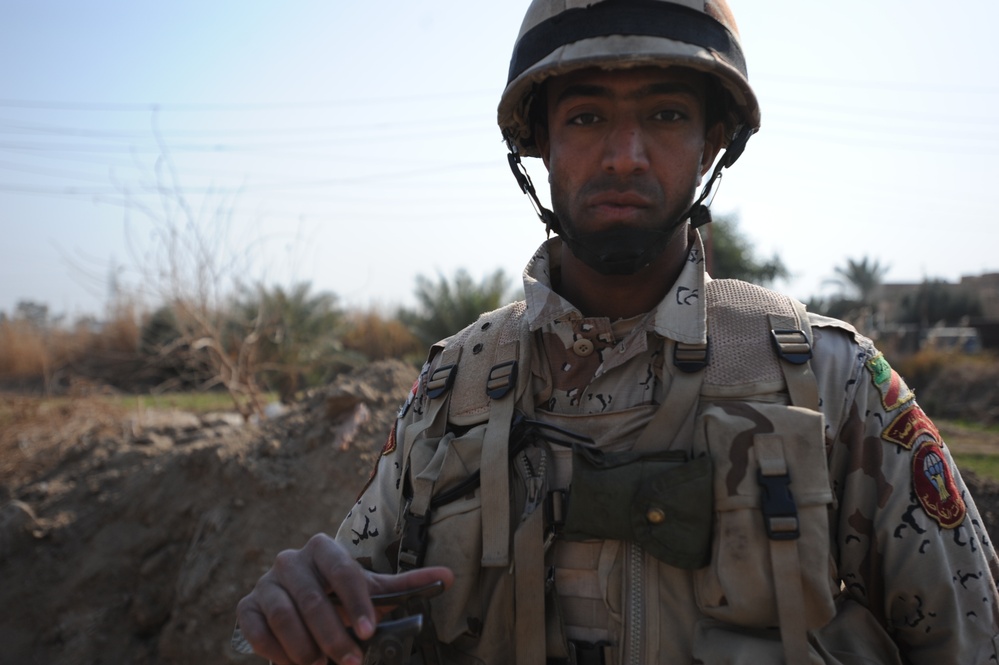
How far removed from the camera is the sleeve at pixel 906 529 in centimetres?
156

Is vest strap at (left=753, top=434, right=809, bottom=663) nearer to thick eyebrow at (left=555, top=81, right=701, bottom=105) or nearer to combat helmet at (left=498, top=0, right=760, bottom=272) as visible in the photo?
combat helmet at (left=498, top=0, right=760, bottom=272)

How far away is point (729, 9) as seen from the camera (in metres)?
2.15

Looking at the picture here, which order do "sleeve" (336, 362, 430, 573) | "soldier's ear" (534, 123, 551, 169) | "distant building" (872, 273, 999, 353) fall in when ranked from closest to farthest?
"sleeve" (336, 362, 430, 573) → "soldier's ear" (534, 123, 551, 169) → "distant building" (872, 273, 999, 353)

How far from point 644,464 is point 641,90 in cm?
94

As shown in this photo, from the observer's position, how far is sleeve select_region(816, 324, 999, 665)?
1.56 meters

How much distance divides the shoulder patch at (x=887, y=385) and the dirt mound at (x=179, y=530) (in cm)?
384

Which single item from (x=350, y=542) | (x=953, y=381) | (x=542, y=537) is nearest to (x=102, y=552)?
(x=350, y=542)

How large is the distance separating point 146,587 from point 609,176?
5005 millimetres

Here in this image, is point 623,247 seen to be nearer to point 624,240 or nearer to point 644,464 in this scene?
point 624,240

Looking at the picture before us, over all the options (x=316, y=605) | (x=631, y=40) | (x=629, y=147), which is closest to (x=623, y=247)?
(x=629, y=147)

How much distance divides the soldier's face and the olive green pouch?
615 mm

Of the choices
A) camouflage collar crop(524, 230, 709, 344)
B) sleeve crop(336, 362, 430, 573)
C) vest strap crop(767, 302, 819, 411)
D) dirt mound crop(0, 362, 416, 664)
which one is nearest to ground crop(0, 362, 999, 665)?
dirt mound crop(0, 362, 416, 664)

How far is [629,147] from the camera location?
6.22ft

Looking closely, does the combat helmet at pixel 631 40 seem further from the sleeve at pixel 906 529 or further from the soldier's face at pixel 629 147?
the sleeve at pixel 906 529
